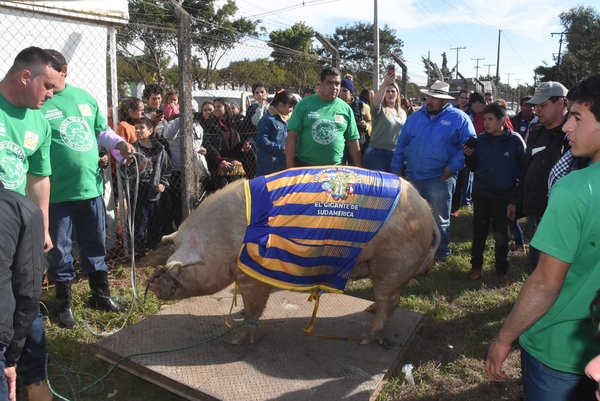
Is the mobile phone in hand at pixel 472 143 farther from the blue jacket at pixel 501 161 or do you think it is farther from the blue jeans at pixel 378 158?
the blue jeans at pixel 378 158

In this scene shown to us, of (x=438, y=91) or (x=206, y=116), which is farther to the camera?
(x=206, y=116)

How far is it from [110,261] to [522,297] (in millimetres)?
4791

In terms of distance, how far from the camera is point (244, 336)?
144 inches

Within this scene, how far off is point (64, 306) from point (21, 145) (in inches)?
68.9

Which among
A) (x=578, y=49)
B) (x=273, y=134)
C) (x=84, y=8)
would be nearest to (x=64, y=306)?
(x=84, y=8)

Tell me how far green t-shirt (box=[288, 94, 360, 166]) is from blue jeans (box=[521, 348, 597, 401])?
3234mm

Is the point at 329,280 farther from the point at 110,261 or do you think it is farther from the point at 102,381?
the point at 110,261

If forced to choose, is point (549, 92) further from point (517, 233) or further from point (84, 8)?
point (84, 8)

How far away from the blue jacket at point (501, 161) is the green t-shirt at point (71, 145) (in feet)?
13.3

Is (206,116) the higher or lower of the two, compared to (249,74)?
lower

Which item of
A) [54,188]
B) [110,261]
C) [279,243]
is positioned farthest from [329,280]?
[110,261]

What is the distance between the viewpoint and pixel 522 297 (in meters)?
1.84

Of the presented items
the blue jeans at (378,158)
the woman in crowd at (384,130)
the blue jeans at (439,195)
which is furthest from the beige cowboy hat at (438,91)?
the blue jeans at (378,158)

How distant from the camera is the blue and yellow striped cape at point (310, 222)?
10.6 feet
